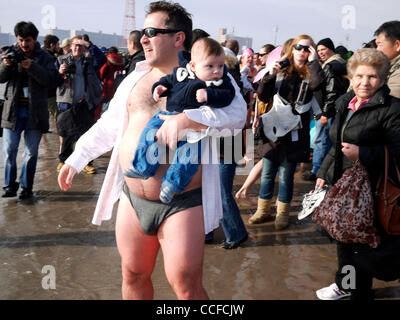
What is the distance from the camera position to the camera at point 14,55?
16.2 feet

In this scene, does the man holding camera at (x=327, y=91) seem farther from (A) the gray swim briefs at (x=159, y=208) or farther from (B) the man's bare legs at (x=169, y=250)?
(B) the man's bare legs at (x=169, y=250)

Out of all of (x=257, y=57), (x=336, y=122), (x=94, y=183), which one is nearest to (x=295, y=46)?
(x=336, y=122)

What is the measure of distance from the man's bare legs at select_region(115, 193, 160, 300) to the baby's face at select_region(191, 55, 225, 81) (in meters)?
0.85

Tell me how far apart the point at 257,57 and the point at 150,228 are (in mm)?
9480

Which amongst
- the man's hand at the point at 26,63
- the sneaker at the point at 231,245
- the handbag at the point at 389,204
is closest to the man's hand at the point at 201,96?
the handbag at the point at 389,204

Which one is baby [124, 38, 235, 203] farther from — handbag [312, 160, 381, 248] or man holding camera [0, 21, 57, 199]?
man holding camera [0, 21, 57, 199]

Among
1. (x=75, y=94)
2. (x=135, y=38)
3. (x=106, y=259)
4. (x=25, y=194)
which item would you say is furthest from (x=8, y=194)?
(x=135, y=38)

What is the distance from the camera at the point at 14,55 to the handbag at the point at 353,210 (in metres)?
4.12

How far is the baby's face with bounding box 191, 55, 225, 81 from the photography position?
82.0 inches

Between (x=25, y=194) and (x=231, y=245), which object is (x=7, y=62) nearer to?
(x=25, y=194)

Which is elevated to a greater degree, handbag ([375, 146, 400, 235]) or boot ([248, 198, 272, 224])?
handbag ([375, 146, 400, 235])

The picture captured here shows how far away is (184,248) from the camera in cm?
208

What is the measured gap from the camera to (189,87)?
6.89ft
